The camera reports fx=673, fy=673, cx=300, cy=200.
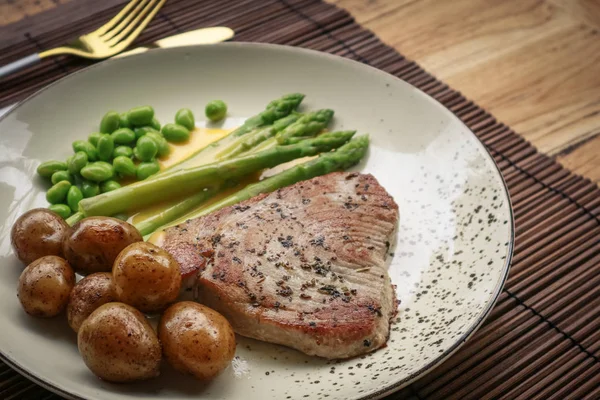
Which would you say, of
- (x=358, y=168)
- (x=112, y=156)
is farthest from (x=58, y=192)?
(x=358, y=168)

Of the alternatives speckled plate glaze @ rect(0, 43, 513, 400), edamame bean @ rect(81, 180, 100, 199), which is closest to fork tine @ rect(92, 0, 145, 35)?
speckled plate glaze @ rect(0, 43, 513, 400)

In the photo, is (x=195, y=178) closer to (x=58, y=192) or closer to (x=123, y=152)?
(x=123, y=152)

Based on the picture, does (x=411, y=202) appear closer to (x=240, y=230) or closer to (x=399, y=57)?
(x=240, y=230)

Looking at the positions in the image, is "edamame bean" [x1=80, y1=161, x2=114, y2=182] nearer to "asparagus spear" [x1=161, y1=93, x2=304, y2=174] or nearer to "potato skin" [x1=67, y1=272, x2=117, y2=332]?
"asparagus spear" [x1=161, y1=93, x2=304, y2=174]

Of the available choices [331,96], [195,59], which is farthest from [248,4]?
[331,96]

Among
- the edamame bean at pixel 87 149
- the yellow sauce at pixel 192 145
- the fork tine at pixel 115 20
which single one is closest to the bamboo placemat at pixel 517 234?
the fork tine at pixel 115 20
